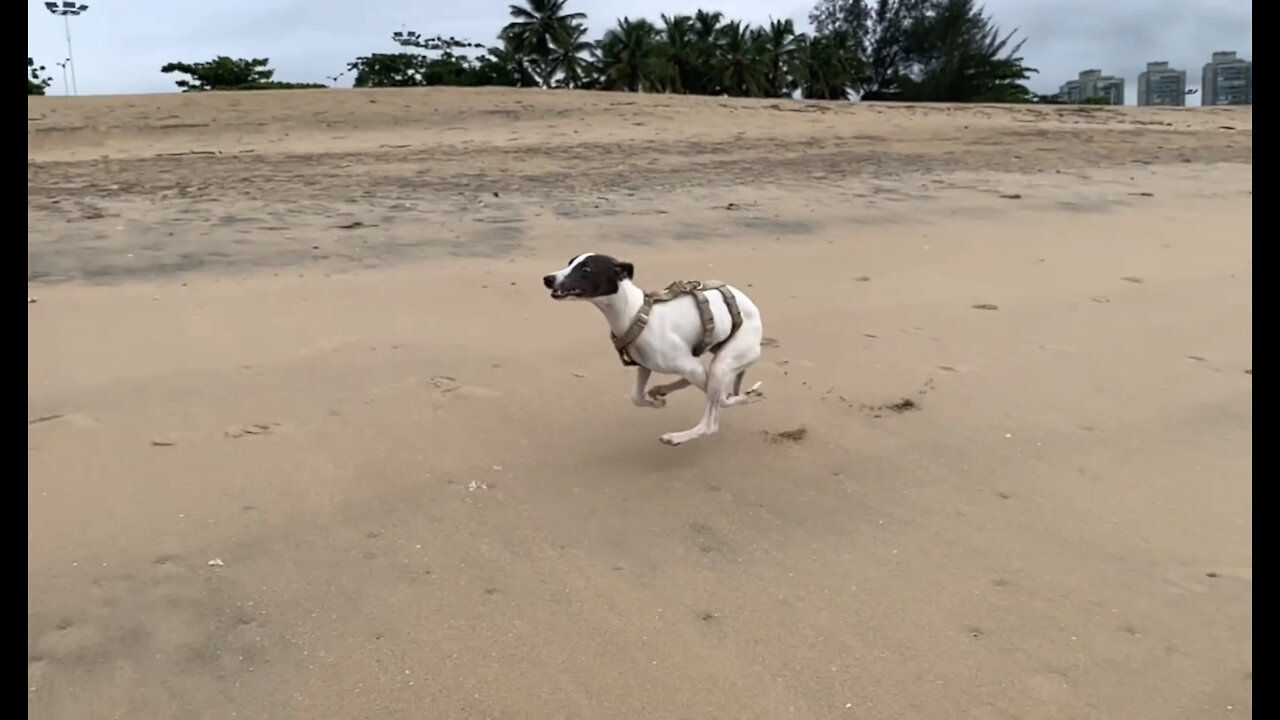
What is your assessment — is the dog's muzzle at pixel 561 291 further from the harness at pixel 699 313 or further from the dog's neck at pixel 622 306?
A: the harness at pixel 699 313

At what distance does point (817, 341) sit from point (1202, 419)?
2.12 metres

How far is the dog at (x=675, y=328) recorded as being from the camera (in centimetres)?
421

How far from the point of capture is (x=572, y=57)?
182ft

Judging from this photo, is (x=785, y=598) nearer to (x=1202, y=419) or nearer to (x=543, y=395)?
(x=543, y=395)

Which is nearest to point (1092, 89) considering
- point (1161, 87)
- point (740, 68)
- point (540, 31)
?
point (1161, 87)

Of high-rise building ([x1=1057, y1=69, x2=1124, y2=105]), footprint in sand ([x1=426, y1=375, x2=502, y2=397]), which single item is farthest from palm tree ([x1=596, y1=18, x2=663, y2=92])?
footprint in sand ([x1=426, y1=375, x2=502, y2=397])

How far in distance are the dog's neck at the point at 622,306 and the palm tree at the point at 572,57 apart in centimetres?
5291

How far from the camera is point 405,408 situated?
5.06 meters

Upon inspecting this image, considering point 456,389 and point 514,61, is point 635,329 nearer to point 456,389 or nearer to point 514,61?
point 456,389

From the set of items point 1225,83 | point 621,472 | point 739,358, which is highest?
point 1225,83

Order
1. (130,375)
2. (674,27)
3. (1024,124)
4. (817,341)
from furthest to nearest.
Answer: (674,27) < (1024,124) < (817,341) < (130,375)

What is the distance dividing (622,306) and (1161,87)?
116ft
